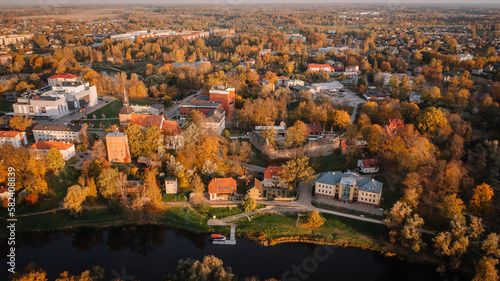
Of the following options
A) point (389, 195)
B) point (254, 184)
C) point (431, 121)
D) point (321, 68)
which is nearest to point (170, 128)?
point (254, 184)

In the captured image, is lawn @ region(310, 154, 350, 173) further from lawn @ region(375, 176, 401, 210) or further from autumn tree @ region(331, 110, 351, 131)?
autumn tree @ region(331, 110, 351, 131)

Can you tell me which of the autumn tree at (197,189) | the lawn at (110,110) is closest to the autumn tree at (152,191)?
the autumn tree at (197,189)

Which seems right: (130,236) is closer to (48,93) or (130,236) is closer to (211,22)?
(48,93)

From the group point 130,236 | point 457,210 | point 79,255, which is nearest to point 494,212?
point 457,210

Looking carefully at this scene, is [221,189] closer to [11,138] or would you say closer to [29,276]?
[29,276]

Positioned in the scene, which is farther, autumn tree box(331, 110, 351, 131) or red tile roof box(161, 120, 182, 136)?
autumn tree box(331, 110, 351, 131)

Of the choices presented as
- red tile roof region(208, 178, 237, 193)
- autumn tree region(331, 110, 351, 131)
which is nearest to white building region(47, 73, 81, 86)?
red tile roof region(208, 178, 237, 193)
